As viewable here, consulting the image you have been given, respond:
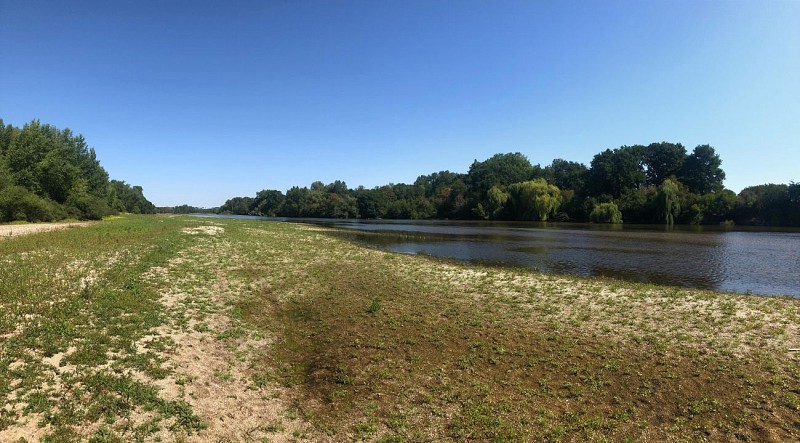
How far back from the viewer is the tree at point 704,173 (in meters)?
108

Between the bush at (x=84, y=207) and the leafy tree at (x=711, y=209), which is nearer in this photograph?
the bush at (x=84, y=207)

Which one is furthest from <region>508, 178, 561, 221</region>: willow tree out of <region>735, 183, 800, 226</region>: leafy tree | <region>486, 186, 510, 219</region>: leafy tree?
<region>735, 183, 800, 226</region>: leafy tree

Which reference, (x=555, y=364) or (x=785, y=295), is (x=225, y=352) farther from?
(x=785, y=295)

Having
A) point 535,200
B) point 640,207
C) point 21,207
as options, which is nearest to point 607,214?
point 640,207

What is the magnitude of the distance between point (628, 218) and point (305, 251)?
9843 centimetres

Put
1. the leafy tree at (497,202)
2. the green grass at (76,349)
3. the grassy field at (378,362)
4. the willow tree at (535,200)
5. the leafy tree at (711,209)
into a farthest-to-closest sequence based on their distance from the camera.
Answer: the leafy tree at (497,202) → the willow tree at (535,200) → the leafy tree at (711,209) → the grassy field at (378,362) → the green grass at (76,349)

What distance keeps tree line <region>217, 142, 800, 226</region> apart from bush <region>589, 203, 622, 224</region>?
225mm

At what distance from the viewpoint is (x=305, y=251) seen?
28031 mm

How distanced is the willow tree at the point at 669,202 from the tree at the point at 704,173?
2484cm

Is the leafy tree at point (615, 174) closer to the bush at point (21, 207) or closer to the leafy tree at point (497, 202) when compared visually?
the leafy tree at point (497, 202)

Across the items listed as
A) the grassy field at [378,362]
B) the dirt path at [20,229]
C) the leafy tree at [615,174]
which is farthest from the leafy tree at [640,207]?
the dirt path at [20,229]

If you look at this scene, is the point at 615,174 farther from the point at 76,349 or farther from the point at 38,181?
the point at 38,181

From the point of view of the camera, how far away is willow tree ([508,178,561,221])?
332 ft

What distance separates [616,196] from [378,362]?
12525 cm
